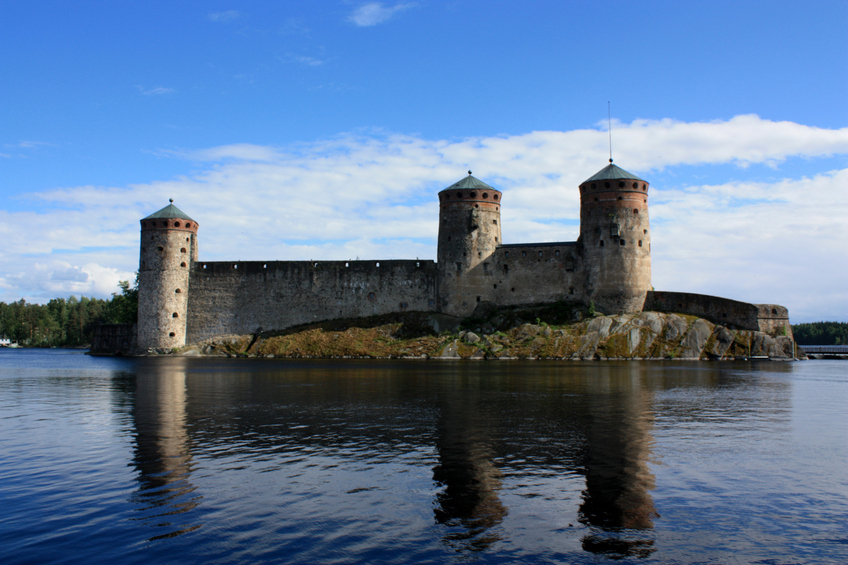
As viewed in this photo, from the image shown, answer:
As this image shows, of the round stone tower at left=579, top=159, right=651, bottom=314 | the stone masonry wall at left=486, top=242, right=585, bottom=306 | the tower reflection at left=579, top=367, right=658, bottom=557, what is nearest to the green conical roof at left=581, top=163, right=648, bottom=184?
the round stone tower at left=579, top=159, right=651, bottom=314

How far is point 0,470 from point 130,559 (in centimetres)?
634

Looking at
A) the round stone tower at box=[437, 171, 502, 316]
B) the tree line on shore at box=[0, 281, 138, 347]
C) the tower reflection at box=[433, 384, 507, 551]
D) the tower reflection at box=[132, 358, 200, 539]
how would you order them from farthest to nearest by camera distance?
the tree line on shore at box=[0, 281, 138, 347] → the round stone tower at box=[437, 171, 502, 316] → the tower reflection at box=[132, 358, 200, 539] → the tower reflection at box=[433, 384, 507, 551]

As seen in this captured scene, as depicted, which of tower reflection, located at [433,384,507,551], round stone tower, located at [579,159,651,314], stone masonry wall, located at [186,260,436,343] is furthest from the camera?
stone masonry wall, located at [186,260,436,343]

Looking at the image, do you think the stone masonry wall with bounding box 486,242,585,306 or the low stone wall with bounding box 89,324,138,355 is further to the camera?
the low stone wall with bounding box 89,324,138,355

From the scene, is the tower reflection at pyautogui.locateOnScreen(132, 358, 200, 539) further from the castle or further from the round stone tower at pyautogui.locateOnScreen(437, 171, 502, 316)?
the castle

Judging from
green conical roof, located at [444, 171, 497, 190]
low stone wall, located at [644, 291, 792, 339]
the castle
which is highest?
green conical roof, located at [444, 171, 497, 190]

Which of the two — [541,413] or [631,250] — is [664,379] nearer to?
[541,413]

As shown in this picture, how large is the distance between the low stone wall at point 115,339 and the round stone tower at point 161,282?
2.30 meters

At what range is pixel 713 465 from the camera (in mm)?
12773

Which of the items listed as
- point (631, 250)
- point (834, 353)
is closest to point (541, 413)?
point (631, 250)

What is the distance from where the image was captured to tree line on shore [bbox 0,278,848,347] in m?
122

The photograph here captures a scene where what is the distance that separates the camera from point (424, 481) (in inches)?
445

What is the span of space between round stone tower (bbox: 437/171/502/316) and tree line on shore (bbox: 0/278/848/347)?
282ft

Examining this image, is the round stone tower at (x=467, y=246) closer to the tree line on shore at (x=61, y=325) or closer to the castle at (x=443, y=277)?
the castle at (x=443, y=277)
